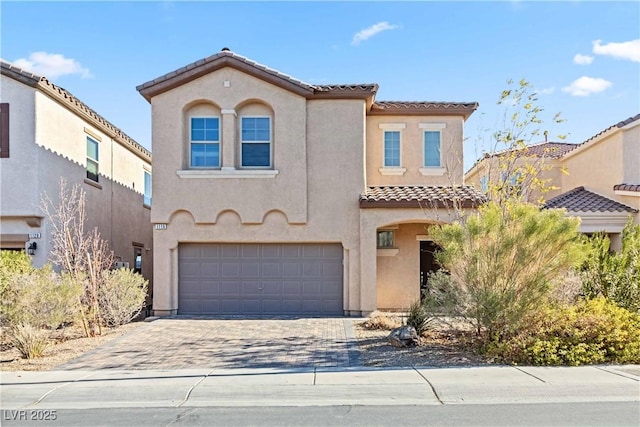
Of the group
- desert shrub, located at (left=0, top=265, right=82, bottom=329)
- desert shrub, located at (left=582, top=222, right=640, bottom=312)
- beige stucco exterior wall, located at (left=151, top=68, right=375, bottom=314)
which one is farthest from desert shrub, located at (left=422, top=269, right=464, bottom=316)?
desert shrub, located at (left=0, top=265, right=82, bottom=329)

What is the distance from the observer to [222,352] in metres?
10.3

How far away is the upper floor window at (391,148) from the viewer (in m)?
16.9

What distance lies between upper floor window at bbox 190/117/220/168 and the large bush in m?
8.18

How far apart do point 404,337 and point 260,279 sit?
596 cm

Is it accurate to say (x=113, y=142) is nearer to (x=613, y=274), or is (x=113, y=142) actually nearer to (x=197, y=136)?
(x=197, y=136)

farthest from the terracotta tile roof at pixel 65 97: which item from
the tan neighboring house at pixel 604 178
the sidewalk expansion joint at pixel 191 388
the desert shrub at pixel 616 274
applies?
the desert shrub at pixel 616 274

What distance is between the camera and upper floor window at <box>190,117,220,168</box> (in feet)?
50.2

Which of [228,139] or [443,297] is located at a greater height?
[228,139]

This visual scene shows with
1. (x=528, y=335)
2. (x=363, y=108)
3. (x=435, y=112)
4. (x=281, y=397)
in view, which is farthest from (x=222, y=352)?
(x=435, y=112)

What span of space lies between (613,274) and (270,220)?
902 centimetres

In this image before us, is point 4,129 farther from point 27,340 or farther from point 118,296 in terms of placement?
point 27,340

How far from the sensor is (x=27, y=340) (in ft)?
32.6

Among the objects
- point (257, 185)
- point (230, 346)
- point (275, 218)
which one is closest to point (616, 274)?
point (230, 346)

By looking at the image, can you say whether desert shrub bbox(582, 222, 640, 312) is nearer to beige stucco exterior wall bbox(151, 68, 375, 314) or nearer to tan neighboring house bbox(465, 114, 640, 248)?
tan neighboring house bbox(465, 114, 640, 248)
